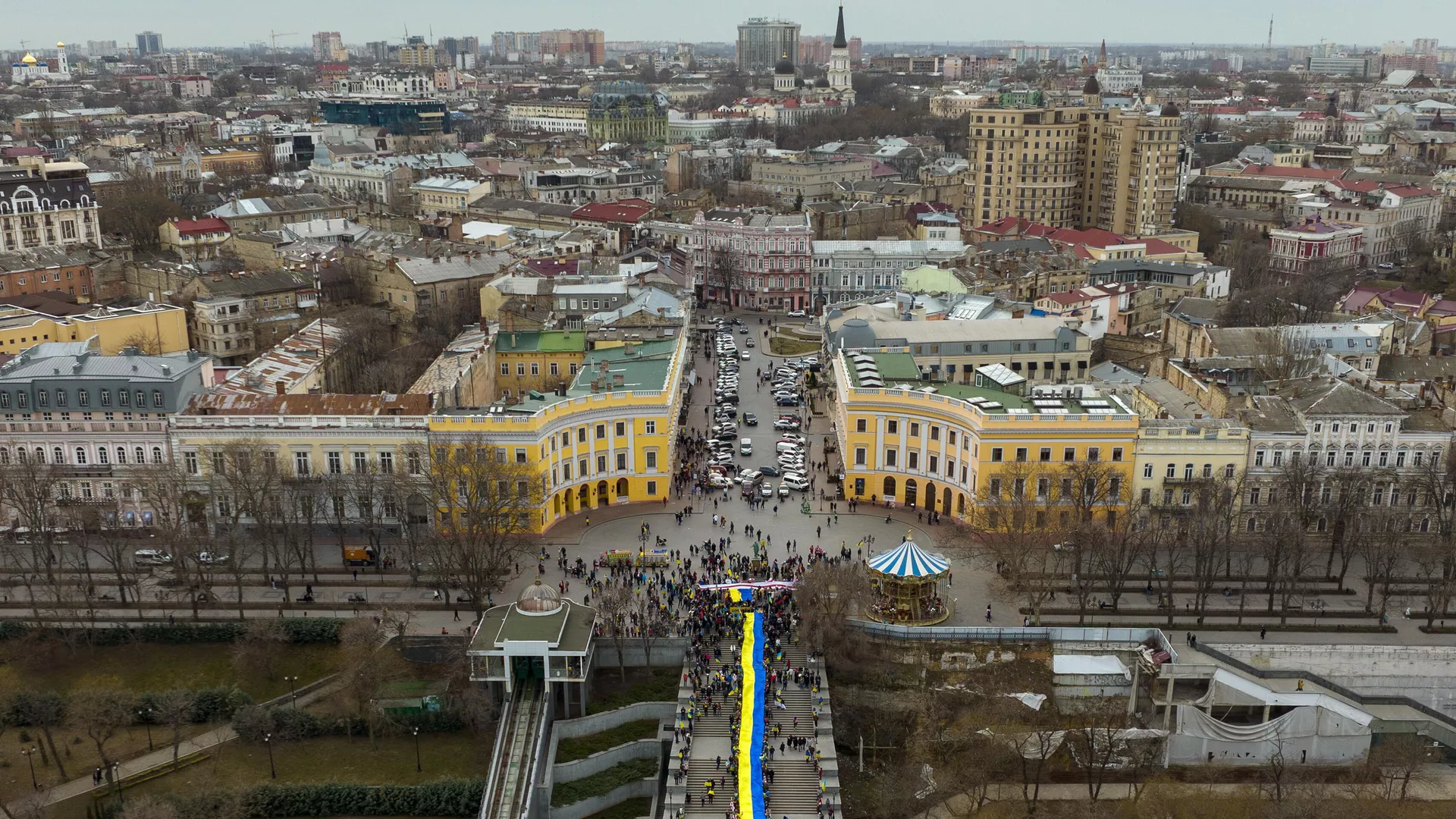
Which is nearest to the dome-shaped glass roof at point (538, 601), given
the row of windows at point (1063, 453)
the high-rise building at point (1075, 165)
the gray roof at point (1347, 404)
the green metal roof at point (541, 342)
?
the row of windows at point (1063, 453)

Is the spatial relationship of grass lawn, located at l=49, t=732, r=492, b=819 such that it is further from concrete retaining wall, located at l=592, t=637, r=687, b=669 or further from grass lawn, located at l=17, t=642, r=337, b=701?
concrete retaining wall, located at l=592, t=637, r=687, b=669

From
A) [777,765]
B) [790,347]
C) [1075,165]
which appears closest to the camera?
[777,765]

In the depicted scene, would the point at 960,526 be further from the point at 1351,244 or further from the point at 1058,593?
the point at 1351,244

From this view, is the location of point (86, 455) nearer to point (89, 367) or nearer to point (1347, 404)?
point (89, 367)

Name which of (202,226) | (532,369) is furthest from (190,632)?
(202,226)

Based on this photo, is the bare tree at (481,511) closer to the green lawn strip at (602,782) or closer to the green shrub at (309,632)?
the green shrub at (309,632)

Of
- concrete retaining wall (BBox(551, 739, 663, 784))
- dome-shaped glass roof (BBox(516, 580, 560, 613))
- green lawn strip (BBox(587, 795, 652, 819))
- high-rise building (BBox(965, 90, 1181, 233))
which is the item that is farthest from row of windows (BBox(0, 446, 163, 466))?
high-rise building (BBox(965, 90, 1181, 233))
